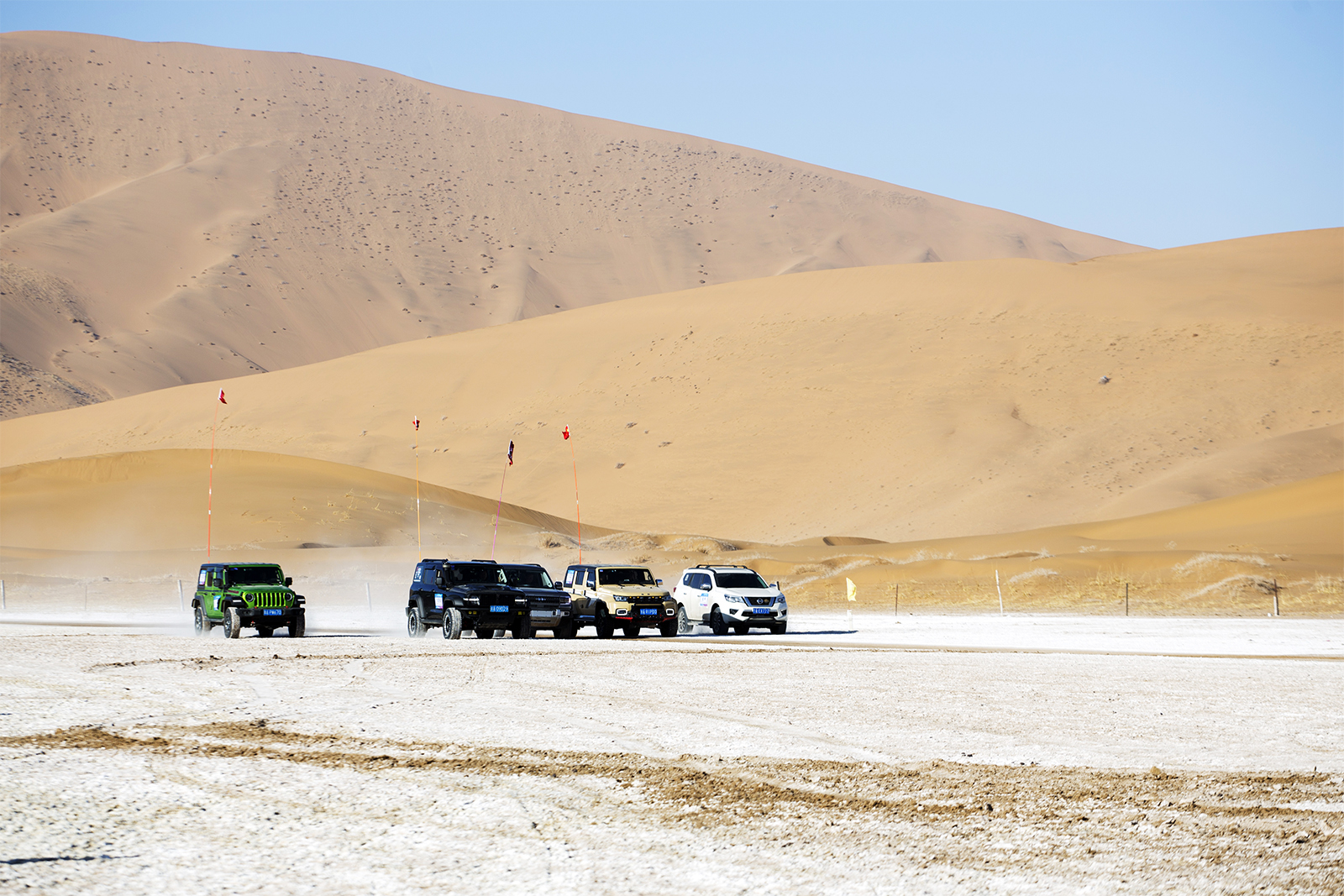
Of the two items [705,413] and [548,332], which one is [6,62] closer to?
[548,332]

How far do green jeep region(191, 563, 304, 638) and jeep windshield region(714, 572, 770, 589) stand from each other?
9.58 metres

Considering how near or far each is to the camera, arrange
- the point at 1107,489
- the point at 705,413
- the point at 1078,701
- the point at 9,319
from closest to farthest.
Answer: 1. the point at 1078,701
2. the point at 1107,489
3. the point at 705,413
4. the point at 9,319

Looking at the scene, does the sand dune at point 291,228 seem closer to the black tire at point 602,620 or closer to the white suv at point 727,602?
the white suv at point 727,602

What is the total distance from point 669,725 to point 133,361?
434 feet

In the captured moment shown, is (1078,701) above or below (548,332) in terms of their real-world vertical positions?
below

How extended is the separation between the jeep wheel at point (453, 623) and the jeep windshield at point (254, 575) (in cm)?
432

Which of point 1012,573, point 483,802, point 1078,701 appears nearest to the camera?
point 483,802

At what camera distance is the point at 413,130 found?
19625cm

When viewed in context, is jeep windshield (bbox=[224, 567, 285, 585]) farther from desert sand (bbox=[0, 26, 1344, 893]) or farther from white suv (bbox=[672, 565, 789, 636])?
white suv (bbox=[672, 565, 789, 636])

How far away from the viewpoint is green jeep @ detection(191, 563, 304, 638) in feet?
94.8

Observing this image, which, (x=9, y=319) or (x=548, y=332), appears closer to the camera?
(x=548, y=332)

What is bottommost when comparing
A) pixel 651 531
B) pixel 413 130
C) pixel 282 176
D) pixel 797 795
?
pixel 797 795

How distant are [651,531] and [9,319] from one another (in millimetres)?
84989

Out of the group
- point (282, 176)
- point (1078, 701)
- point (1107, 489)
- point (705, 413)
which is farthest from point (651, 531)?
point (282, 176)
